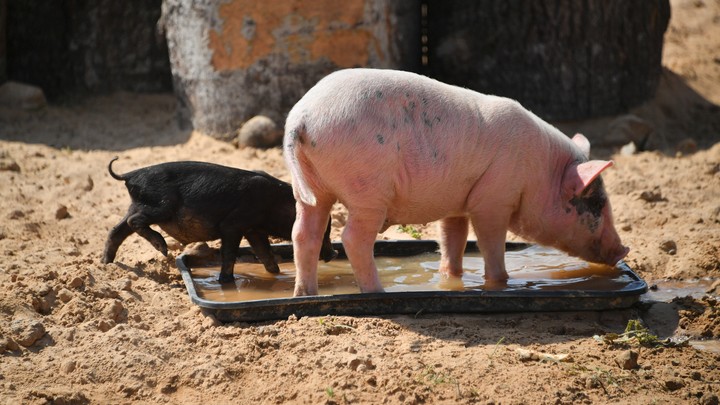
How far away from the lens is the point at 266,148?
9.14 m

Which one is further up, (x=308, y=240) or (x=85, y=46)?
(x=85, y=46)

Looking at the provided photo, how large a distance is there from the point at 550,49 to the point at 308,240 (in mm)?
5417

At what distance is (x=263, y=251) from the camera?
20.2ft

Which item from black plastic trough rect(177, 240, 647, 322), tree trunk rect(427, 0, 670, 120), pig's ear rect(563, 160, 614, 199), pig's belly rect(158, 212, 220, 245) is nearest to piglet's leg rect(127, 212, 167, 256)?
pig's belly rect(158, 212, 220, 245)

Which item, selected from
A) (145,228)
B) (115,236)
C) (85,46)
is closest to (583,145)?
(145,228)

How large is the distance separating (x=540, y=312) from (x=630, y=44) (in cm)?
575

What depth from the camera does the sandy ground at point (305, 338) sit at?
4281mm

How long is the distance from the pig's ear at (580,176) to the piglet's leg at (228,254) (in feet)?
6.69

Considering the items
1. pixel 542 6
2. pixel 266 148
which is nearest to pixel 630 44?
pixel 542 6

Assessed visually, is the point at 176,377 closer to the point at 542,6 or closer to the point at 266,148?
the point at 266,148

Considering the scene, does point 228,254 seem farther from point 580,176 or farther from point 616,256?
point 616,256

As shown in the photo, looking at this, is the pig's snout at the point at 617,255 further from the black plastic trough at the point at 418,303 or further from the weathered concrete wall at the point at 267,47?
the weathered concrete wall at the point at 267,47

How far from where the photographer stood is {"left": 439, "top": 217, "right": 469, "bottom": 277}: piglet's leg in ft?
19.9

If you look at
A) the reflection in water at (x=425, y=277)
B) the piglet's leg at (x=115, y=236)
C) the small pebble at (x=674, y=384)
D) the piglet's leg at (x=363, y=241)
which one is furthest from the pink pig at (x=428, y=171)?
the small pebble at (x=674, y=384)
